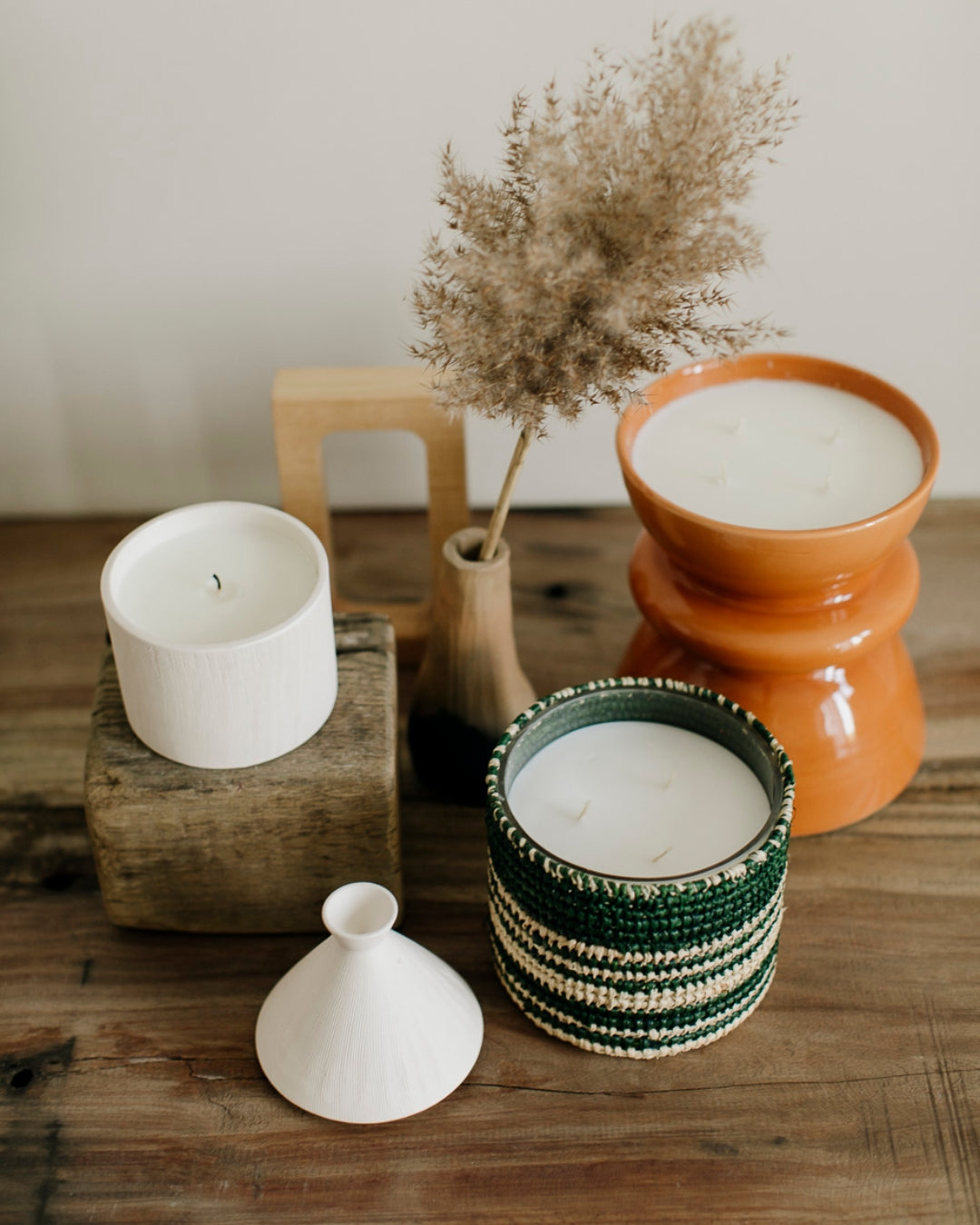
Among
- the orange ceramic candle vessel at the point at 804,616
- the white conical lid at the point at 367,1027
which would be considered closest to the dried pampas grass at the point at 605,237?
the orange ceramic candle vessel at the point at 804,616

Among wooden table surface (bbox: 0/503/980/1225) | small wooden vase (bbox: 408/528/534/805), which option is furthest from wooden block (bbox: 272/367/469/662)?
wooden table surface (bbox: 0/503/980/1225)

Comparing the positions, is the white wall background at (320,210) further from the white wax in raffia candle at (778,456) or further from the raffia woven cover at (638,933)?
the raffia woven cover at (638,933)

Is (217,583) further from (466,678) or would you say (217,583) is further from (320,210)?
(320,210)

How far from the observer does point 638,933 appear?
433mm

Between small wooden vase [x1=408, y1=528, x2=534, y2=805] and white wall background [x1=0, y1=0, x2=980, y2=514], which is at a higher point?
white wall background [x1=0, y1=0, x2=980, y2=514]

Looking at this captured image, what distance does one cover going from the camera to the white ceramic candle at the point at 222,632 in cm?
46

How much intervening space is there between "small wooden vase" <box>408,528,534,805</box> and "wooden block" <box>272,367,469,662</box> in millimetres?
42

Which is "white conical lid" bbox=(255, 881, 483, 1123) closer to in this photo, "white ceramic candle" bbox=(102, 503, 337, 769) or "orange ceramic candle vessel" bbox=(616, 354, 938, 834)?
"white ceramic candle" bbox=(102, 503, 337, 769)

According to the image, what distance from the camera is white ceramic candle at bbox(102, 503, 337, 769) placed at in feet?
1.51

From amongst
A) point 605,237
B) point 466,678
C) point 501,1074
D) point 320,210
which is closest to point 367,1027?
point 501,1074

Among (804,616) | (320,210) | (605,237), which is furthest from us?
(320,210)

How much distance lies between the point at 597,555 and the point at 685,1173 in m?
0.39

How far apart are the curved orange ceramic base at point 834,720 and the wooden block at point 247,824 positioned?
16 centimetres

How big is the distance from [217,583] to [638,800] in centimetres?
20
